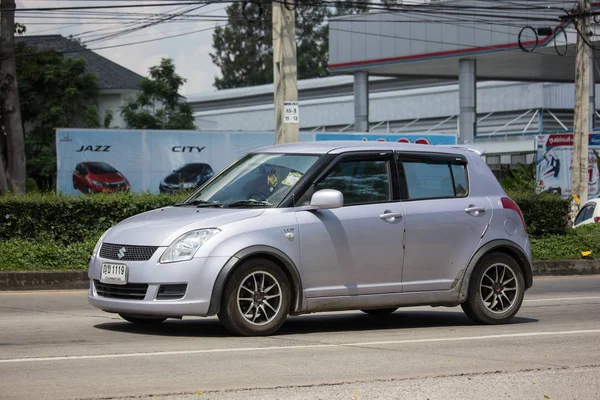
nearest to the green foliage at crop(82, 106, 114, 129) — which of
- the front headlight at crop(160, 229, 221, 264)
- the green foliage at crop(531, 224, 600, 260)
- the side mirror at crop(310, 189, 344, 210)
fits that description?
the green foliage at crop(531, 224, 600, 260)

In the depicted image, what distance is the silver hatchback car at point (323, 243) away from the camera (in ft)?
28.4

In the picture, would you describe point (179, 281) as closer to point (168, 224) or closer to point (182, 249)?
point (182, 249)

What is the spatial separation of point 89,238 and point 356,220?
25.9 feet

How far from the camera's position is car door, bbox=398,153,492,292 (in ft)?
32.1

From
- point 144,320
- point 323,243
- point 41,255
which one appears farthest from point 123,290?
point 41,255

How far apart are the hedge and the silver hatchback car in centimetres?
663

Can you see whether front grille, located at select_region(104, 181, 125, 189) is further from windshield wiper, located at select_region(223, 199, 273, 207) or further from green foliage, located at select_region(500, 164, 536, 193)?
windshield wiper, located at select_region(223, 199, 273, 207)

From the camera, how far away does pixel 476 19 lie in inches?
1503

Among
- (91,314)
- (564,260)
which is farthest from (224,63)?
(91,314)

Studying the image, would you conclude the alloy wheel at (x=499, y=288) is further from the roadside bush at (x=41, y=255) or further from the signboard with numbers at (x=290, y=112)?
the signboard with numbers at (x=290, y=112)

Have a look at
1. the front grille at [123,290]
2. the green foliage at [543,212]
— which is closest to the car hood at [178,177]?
the green foliage at [543,212]

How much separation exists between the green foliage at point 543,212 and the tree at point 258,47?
74.0 meters

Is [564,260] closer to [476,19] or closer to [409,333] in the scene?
[409,333]

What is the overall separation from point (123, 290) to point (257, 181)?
65.7 inches
